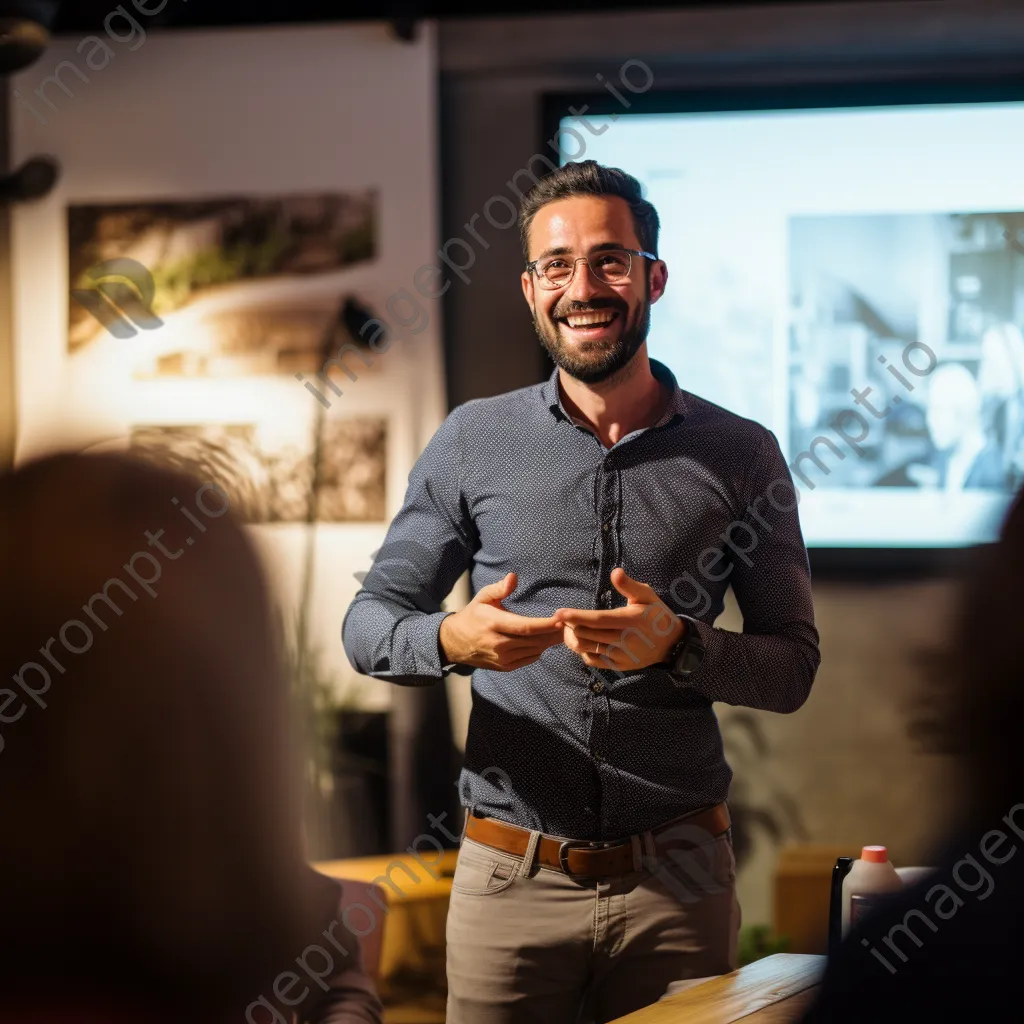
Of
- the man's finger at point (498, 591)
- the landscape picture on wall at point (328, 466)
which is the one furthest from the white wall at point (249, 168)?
the man's finger at point (498, 591)

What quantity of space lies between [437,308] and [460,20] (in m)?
0.91

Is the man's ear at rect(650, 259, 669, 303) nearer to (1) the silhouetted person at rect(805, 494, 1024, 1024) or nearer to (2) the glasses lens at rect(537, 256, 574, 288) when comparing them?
(2) the glasses lens at rect(537, 256, 574, 288)

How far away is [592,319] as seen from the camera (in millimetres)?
1914

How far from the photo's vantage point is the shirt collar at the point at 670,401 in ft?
Answer: 6.37

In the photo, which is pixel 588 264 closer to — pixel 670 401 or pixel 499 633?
pixel 670 401

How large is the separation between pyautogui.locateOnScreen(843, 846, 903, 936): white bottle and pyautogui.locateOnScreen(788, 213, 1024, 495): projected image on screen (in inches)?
78.7

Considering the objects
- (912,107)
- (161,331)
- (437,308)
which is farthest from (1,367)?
(912,107)

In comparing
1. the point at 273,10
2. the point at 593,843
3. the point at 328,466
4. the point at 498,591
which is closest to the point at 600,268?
the point at 498,591

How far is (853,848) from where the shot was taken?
3.53m

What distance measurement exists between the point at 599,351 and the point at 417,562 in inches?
18.3

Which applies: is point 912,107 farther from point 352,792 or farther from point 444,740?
point 352,792

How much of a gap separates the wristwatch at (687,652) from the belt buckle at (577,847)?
0.98 feet

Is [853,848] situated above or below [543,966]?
below

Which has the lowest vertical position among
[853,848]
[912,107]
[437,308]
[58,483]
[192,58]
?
[853,848]
